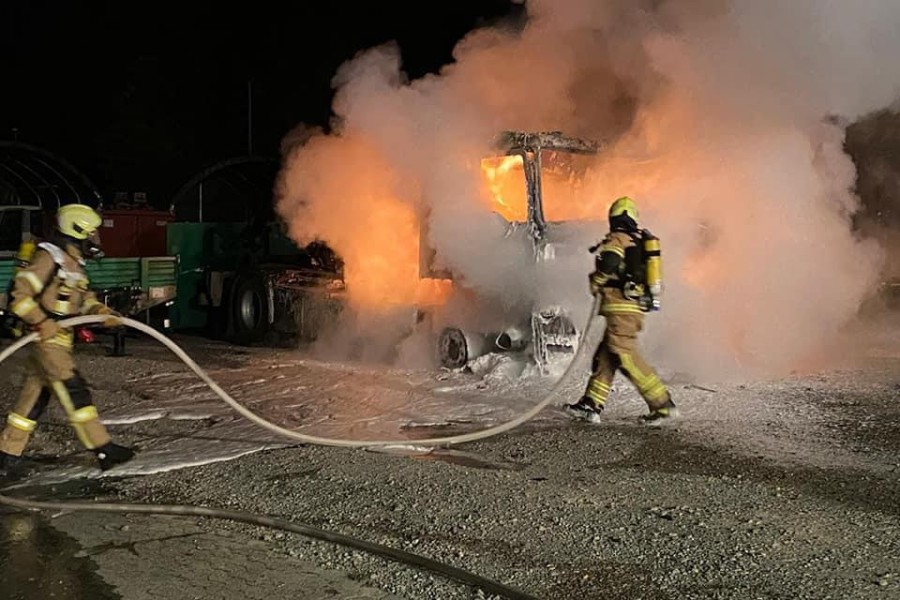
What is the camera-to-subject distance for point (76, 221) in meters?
6.06

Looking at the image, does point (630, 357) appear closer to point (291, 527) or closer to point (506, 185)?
point (506, 185)

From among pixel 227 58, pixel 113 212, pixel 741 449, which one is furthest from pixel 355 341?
pixel 227 58

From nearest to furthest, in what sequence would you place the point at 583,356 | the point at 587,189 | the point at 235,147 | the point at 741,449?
the point at 741,449, the point at 583,356, the point at 587,189, the point at 235,147

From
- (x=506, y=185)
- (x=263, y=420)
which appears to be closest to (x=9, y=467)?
(x=263, y=420)

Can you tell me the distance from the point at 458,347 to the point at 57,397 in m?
4.69

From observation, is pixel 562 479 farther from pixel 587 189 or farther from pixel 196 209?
pixel 196 209

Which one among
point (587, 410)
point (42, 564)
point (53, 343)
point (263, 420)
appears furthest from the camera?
point (587, 410)

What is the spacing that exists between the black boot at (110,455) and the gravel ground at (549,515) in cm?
18

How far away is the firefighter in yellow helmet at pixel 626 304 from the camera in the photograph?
282 inches

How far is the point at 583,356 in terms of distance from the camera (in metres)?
9.20

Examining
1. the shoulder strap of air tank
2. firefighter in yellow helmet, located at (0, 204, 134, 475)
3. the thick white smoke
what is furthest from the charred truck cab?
the shoulder strap of air tank

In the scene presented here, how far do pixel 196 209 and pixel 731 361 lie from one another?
1634 cm

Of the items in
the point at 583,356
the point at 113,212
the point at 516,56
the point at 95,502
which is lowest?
the point at 95,502

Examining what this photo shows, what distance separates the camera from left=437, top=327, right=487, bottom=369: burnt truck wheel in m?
→ 9.62
